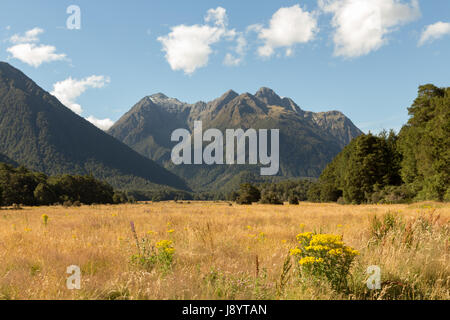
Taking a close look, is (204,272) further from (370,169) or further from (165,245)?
(370,169)

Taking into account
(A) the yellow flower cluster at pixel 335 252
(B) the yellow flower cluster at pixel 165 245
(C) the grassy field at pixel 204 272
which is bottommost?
(C) the grassy field at pixel 204 272

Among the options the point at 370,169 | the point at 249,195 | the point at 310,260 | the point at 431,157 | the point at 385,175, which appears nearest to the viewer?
the point at 310,260

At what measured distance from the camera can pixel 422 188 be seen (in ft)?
119

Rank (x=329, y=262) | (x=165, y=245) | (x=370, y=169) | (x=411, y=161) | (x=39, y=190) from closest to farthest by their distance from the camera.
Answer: (x=329, y=262) → (x=165, y=245) → (x=411, y=161) → (x=370, y=169) → (x=39, y=190)

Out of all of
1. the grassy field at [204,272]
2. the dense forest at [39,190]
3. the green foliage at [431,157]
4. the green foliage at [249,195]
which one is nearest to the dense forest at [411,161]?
the green foliage at [431,157]

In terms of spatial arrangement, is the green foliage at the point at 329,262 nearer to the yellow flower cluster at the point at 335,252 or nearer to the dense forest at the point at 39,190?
the yellow flower cluster at the point at 335,252

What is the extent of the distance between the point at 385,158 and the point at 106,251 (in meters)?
48.4

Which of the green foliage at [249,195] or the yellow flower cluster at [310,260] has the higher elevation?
the yellow flower cluster at [310,260]

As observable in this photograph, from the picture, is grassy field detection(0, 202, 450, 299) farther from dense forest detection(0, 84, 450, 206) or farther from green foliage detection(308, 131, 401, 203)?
green foliage detection(308, 131, 401, 203)

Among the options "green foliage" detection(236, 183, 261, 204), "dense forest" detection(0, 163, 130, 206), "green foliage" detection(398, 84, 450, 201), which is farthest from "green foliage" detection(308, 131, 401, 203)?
"dense forest" detection(0, 163, 130, 206)

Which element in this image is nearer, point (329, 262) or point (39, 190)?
point (329, 262)

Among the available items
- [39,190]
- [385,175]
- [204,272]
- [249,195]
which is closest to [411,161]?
[385,175]

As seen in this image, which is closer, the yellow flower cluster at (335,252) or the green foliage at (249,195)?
the yellow flower cluster at (335,252)

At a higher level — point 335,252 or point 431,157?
point 431,157
